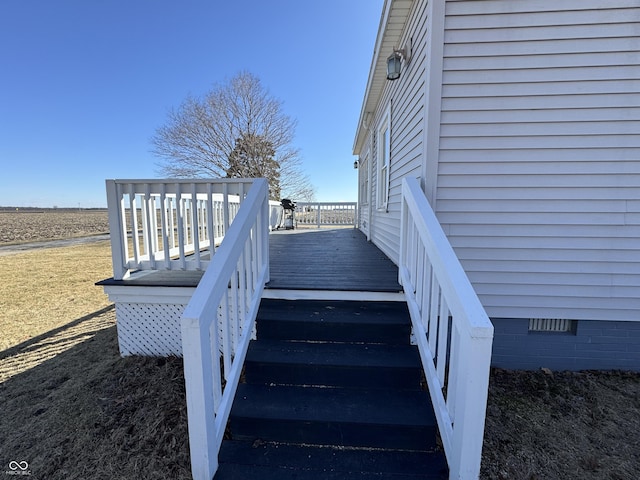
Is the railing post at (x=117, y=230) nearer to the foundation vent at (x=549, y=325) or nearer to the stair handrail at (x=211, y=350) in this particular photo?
the stair handrail at (x=211, y=350)

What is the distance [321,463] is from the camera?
1497 millimetres

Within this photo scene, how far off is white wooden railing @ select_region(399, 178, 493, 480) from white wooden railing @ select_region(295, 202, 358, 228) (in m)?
9.34

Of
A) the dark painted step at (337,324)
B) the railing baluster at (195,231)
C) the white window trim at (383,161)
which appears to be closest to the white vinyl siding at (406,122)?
the white window trim at (383,161)

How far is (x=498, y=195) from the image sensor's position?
2455 millimetres

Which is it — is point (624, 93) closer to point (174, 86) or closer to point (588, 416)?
point (588, 416)

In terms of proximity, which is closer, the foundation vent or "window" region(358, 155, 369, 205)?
the foundation vent

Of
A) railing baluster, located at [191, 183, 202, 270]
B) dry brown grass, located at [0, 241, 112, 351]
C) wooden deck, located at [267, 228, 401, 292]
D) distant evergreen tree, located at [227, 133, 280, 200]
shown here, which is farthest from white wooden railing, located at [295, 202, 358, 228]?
railing baluster, located at [191, 183, 202, 270]

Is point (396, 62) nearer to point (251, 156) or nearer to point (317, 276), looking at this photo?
point (317, 276)

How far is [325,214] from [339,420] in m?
11.3

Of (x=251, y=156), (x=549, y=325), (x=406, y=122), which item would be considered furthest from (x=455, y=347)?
(x=251, y=156)

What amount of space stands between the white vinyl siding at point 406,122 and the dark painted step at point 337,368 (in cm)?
157

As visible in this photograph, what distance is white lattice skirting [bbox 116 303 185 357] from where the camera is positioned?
8.94 ft

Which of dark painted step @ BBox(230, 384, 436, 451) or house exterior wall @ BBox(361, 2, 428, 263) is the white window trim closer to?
house exterior wall @ BBox(361, 2, 428, 263)

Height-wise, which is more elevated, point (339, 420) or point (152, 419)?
point (339, 420)
